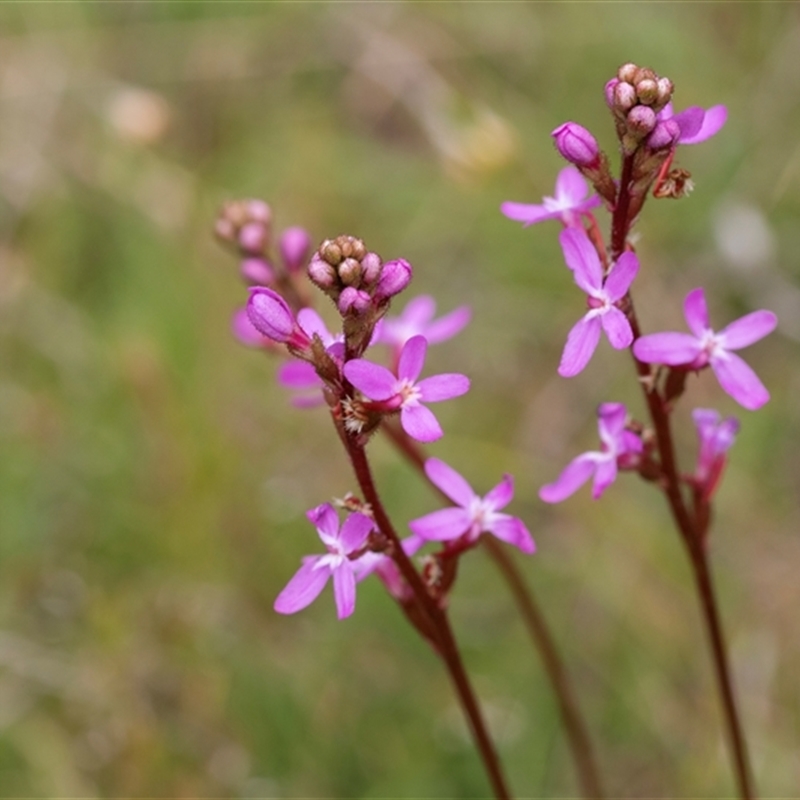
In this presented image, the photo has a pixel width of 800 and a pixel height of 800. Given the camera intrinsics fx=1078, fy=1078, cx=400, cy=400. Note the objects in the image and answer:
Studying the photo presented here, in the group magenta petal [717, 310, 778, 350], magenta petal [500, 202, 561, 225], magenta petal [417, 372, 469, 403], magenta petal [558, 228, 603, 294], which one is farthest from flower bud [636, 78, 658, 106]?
magenta petal [417, 372, 469, 403]

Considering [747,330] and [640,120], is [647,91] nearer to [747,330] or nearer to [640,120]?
[640,120]

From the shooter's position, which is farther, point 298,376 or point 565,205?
point 298,376

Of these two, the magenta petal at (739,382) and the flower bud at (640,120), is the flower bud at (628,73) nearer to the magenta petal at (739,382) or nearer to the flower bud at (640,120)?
the flower bud at (640,120)

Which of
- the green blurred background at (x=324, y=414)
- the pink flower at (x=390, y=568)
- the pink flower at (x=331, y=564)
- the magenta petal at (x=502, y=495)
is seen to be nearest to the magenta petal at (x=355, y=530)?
the pink flower at (x=331, y=564)

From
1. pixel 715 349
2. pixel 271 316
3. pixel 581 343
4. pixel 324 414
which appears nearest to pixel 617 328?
pixel 581 343

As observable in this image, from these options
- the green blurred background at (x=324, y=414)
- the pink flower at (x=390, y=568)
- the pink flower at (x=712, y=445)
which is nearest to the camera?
the pink flower at (x=390, y=568)

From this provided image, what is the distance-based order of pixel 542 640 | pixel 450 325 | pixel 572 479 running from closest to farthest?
pixel 572 479 → pixel 450 325 → pixel 542 640
